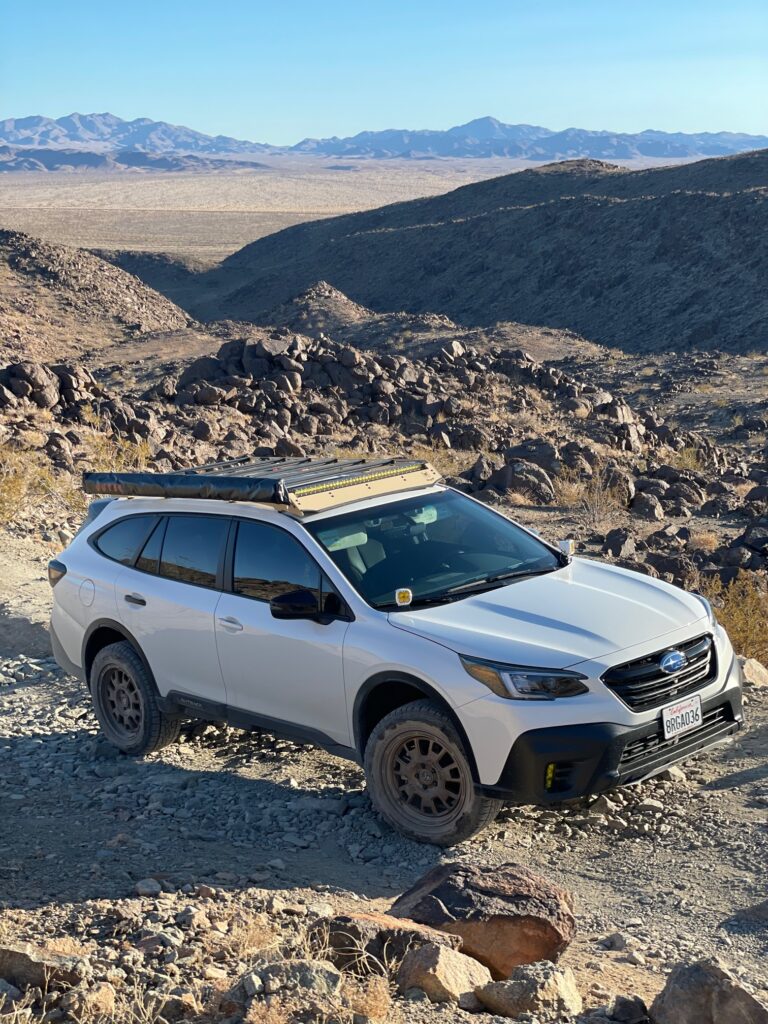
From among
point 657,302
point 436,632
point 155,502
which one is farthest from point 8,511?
point 657,302

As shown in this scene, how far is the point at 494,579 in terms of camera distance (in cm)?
670

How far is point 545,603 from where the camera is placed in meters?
6.35

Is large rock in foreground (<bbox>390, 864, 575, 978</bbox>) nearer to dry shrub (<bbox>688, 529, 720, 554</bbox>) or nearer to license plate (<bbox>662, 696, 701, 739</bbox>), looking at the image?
license plate (<bbox>662, 696, 701, 739</bbox>)

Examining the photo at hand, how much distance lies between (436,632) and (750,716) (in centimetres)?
289

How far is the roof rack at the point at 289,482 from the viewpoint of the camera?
682cm

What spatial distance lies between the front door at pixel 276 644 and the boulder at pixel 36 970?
233 centimetres

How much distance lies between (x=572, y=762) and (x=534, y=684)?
40cm

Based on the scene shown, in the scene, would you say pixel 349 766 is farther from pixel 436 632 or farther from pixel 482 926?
pixel 482 926

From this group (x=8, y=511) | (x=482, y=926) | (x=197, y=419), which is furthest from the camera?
→ (x=197, y=419)

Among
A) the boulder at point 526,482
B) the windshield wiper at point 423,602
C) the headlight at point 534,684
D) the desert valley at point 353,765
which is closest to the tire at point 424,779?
the desert valley at point 353,765

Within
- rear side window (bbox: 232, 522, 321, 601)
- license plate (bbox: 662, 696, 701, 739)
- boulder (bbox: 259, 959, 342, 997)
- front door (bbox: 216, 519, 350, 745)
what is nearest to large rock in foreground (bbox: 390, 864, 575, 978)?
boulder (bbox: 259, 959, 342, 997)

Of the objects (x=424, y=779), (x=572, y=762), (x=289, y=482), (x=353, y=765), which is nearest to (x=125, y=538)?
(x=289, y=482)

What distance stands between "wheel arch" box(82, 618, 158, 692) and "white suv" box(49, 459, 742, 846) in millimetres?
14

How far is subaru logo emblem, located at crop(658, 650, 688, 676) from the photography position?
5.98 meters
